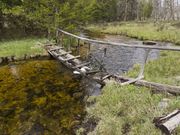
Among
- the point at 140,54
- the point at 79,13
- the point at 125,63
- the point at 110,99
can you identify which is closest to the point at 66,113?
the point at 110,99

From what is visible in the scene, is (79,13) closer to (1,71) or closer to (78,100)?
(1,71)

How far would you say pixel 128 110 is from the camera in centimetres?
766

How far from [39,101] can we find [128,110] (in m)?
3.86

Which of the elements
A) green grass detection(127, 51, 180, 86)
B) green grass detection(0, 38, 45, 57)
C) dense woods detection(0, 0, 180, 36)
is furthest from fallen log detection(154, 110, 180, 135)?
dense woods detection(0, 0, 180, 36)

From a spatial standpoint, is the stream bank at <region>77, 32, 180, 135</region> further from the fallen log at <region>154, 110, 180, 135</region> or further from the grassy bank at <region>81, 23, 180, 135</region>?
the fallen log at <region>154, 110, 180, 135</region>

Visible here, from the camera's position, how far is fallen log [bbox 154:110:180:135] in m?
5.78

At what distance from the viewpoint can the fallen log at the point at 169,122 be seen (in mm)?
5780

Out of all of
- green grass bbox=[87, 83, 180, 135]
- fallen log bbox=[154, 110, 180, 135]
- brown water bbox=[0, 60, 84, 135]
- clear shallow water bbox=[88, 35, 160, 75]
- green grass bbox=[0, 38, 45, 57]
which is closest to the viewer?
fallen log bbox=[154, 110, 180, 135]

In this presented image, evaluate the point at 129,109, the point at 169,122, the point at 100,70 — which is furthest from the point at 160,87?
the point at 100,70

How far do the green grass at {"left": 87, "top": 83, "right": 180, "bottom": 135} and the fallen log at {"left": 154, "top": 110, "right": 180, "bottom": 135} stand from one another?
14cm

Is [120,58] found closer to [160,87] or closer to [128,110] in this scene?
[160,87]

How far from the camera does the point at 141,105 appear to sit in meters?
7.61

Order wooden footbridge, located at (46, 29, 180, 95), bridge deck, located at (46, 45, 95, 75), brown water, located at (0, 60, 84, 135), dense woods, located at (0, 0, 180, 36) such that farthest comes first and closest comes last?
dense woods, located at (0, 0, 180, 36)
bridge deck, located at (46, 45, 95, 75)
wooden footbridge, located at (46, 29, 180, 95)
brown water, located at (0, 60, 84, 135)

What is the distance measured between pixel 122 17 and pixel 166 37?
42863mm
